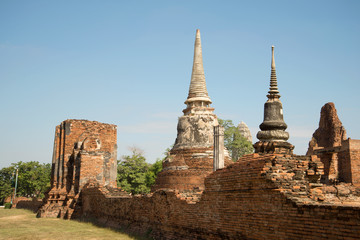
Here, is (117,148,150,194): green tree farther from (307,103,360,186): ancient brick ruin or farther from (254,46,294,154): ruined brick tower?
(254,46,294,154): ruined brick tower

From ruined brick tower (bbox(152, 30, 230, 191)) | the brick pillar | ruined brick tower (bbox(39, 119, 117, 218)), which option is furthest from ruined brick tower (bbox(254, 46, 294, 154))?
ruined brick tower (bbox(152, 30, 230, 191))

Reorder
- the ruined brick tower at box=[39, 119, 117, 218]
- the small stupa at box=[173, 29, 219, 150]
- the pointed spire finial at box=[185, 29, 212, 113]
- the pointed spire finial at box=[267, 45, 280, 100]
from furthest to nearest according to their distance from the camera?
1. the pointed spire finial at box=[185, 29, 212, 113]
2. the small stupa at box=[173, 29, 219, 150]
3. the ruined brick tower at box=[39, 119, 117, 218]
4. the pointed spire finial at box=[267, 45, 280, 100]

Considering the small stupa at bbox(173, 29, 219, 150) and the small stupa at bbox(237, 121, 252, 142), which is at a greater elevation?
the small stupa at bbox(237, 121, 252, 142)

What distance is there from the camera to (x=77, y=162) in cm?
1834

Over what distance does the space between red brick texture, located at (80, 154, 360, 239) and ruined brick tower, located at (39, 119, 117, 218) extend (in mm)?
8570

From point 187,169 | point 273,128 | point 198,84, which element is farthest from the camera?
point 198,84

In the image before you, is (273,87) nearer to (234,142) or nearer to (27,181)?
(234,142)

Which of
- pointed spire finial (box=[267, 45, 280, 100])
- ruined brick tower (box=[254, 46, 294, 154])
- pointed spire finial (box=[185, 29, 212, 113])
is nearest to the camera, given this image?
ruined brick tower (box=[254, 46, 294, 154])

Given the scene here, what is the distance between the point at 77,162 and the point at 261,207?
13.3 meters

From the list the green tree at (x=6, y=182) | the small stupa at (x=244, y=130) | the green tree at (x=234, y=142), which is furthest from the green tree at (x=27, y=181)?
the small stupa at (x=244, y=130)

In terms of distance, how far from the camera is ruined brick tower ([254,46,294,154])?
10106 millimetres

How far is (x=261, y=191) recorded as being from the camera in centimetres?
657

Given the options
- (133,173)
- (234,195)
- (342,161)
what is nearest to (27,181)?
(133,173)

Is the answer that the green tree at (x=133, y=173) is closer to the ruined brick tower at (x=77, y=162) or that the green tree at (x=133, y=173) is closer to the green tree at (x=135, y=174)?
the green tree at (x=135, y=174)
